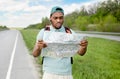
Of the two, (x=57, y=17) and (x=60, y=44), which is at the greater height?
(x=57, y=17)

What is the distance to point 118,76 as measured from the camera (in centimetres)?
1128

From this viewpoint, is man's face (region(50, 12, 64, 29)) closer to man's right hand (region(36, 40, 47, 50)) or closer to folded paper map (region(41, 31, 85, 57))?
folded paper map (region(41, 31, 85, 57))

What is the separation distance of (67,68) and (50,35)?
0.44 metres

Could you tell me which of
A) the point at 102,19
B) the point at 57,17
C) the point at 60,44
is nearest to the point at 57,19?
the point at 57,17

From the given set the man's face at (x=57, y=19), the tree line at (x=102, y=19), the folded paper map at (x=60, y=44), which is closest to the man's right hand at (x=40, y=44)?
the folded paper map at (x=60, y=44)

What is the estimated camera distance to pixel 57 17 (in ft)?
14.0

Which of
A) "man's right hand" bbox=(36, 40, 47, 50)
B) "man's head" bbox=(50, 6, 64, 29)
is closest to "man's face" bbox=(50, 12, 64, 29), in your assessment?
"man's head" bbox=(50, 6, 64, 29)

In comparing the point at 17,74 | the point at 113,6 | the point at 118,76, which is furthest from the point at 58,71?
the point at 113,6

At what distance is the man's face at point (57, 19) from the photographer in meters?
4.23

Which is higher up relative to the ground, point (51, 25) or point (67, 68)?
point (51, 25)

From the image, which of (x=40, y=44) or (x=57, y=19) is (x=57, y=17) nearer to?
(x=57, y=19)

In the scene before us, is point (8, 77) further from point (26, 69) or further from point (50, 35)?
point (50, 35)

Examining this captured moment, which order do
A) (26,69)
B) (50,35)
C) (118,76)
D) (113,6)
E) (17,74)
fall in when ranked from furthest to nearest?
(113,6), (26,69), (17,74), (118,76), (50,35)

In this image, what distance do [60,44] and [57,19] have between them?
30 cm
